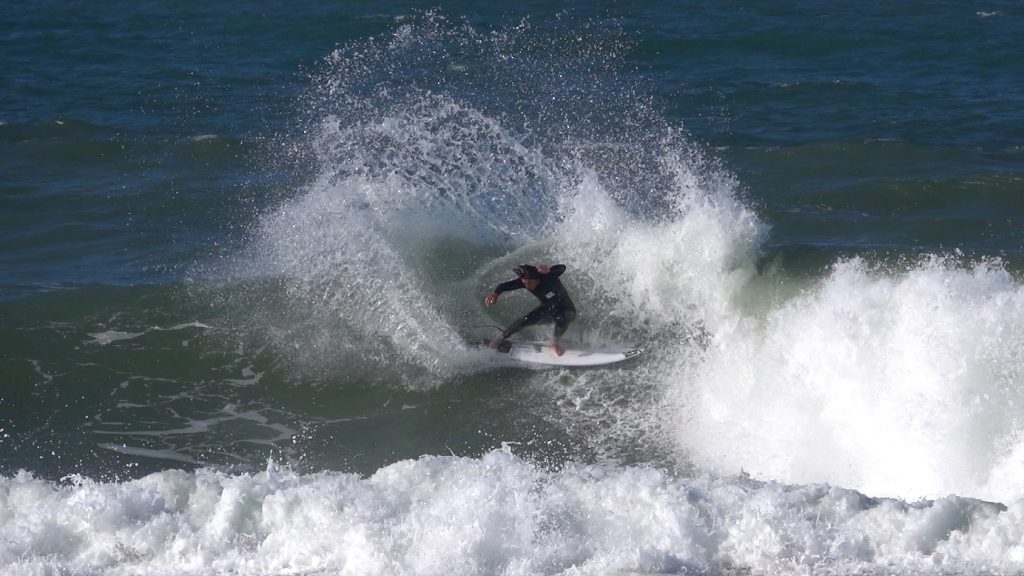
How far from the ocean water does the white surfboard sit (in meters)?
0.22

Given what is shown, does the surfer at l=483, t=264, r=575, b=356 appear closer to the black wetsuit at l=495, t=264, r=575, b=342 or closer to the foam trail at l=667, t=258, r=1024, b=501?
the black wetsuit at l=495, t=264, r=575, b=342

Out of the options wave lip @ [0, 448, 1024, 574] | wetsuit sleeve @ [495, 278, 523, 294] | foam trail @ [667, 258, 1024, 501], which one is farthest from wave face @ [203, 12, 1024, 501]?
wave lip @ [0, 448, 1024, 574]

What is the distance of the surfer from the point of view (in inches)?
584

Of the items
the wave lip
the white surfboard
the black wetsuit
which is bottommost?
the wave lip

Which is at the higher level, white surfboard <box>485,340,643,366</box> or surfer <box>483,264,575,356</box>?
surfer <box>483,264,575,356</box>

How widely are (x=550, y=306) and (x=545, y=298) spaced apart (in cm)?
11

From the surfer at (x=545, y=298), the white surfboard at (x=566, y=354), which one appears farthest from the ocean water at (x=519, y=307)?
the surfer at (x=545, y=298)

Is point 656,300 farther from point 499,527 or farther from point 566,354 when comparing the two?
point 499,527

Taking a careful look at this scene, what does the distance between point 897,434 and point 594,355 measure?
144 inches

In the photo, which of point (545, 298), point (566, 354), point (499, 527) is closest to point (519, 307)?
point (545, 298)

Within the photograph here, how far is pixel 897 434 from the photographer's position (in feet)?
42.0

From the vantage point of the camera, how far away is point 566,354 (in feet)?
48.5

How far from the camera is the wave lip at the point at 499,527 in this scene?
34.8 feet

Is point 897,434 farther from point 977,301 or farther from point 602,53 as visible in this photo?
point 602,53
